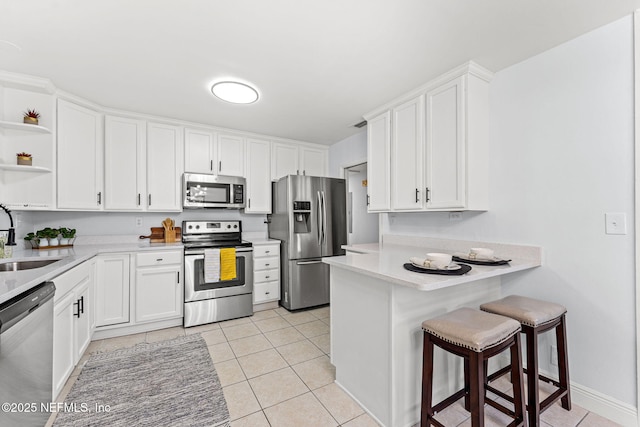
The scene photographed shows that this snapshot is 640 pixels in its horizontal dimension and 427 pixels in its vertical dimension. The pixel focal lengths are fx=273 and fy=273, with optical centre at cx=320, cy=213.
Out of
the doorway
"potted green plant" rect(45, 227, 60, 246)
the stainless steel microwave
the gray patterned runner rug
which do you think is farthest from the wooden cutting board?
the doorway

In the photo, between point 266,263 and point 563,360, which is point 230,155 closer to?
point 266,263

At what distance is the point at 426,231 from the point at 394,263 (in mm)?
1121

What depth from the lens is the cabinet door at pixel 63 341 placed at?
68.9 inches

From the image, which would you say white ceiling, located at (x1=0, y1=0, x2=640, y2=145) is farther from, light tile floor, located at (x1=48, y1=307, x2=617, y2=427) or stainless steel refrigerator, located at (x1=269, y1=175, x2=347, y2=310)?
light tile floor, located at (x1=48, y1=307, x2=617, y2=427)

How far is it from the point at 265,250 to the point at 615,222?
323 cm

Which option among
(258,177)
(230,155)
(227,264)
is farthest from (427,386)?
(230,155)

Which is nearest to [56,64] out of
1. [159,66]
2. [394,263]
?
[159,66]

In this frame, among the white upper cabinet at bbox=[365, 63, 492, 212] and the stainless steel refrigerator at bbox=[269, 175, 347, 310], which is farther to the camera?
the stainless steel refrigerator at bbox=[269, 175, 347, 310]

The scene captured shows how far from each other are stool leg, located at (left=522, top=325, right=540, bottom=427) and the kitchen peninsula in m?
0.37

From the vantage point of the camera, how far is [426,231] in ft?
9.29

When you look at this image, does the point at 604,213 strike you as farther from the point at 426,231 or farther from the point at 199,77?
the point at 199,77

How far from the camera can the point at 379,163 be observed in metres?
2.93

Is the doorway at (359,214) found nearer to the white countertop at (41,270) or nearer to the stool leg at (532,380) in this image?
the white countertop at (41,270)

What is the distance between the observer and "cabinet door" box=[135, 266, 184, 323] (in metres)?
2.88
